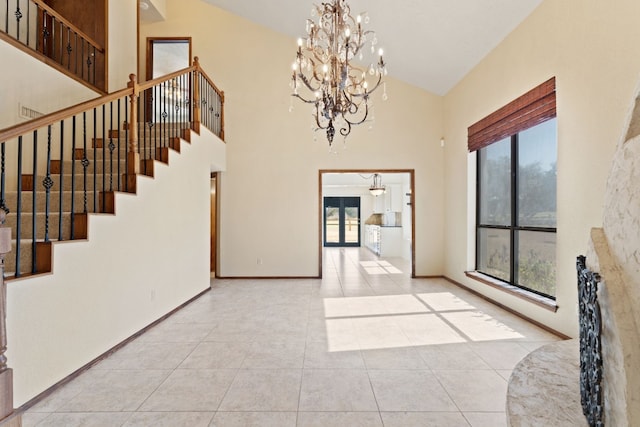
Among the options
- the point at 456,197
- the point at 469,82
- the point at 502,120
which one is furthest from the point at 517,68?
the point at 456,197

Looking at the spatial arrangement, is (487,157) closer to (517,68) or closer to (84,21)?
(517,68)

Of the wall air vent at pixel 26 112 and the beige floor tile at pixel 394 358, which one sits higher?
the wall air vent at pixel 26 112

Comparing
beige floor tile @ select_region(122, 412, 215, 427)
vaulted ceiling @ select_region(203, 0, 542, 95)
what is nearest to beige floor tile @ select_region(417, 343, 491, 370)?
beige floor tile @ select_region(122, 412, 215, 427)

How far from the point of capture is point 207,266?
17.6ft

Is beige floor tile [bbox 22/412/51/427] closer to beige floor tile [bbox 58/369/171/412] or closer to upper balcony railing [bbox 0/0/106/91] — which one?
beige floor tile [bbox 58/369/171/412]

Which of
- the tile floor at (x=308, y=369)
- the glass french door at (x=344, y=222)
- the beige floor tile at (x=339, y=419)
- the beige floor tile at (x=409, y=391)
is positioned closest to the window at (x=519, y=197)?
the tile floor at (x=308, y=369)

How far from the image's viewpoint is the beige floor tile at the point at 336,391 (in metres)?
2.11

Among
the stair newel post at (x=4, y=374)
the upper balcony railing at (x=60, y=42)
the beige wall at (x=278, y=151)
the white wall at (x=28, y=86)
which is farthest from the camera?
the beige wall at (x=278, y=151)

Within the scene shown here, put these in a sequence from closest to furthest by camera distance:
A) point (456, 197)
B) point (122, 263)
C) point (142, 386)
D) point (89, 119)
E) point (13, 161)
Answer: point (142, 386), point (122, 263), point (13, 161), point (89, 119), point (456, 197)

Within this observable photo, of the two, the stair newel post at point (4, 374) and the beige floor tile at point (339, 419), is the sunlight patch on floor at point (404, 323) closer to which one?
the beige floor tile at point (339, 419)

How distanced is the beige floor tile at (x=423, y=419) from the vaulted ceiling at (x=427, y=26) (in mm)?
4067

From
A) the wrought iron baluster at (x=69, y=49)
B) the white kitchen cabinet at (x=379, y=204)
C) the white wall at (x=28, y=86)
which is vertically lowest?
the white kitchen cabinet at (x=379, y=204)

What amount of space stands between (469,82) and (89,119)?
577 centimetres

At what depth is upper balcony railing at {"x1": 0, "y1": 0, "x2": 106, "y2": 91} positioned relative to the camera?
13.7 feet
